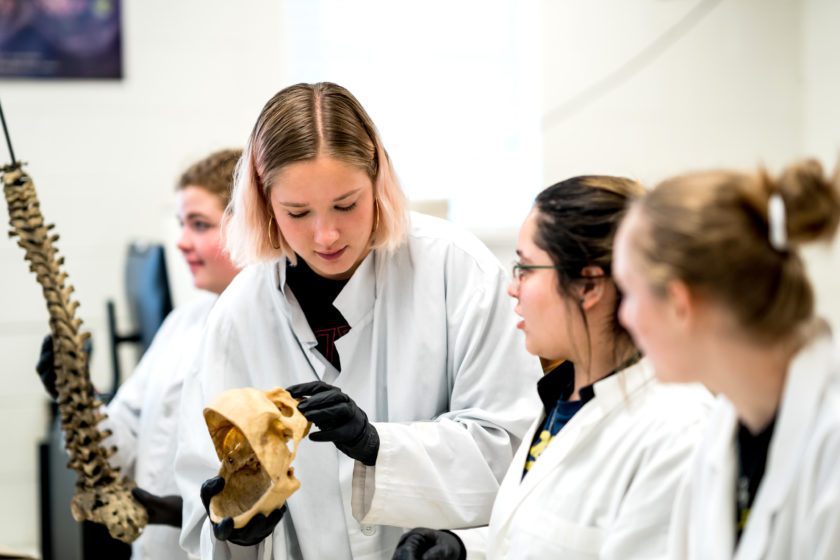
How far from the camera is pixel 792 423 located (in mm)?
879

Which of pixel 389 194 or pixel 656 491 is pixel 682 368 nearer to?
pixel 656 491

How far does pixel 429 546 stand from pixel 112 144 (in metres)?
2.48

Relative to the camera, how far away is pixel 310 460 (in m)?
1.55

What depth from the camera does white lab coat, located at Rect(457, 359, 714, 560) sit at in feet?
3.61

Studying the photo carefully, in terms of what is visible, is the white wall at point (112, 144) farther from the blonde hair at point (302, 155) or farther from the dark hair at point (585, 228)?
the dark hair at point (585, 228)

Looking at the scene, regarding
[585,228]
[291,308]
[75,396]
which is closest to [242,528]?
[291,308]

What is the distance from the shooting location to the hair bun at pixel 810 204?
0.86 meters

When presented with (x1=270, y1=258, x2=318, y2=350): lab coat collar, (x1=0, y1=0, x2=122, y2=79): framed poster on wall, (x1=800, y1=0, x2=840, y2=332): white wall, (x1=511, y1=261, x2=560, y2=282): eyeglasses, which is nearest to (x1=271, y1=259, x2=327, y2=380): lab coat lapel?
(x1=270, y1=258, x2=318, y2=350): lab coat collar

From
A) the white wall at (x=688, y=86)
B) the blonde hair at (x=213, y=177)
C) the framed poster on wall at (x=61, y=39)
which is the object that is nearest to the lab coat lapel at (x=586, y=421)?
the blonde hair at (x=213, y=177)

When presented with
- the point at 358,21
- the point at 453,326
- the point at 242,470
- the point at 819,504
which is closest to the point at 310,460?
the point at 242,470

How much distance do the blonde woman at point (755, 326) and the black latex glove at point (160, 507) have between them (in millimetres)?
1211

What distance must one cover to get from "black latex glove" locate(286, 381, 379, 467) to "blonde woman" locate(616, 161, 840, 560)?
494 millimetres

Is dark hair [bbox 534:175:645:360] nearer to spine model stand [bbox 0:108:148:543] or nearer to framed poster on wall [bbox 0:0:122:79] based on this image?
spine model stand [bbox 0:108:148:543]

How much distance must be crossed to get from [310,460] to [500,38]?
2629mm
